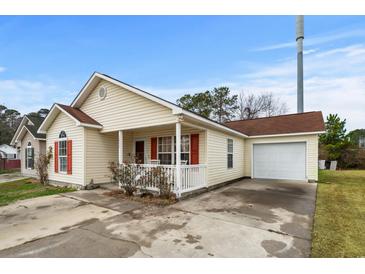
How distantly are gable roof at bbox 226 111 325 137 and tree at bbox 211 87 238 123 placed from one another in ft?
36.4

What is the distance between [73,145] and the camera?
31.6ft

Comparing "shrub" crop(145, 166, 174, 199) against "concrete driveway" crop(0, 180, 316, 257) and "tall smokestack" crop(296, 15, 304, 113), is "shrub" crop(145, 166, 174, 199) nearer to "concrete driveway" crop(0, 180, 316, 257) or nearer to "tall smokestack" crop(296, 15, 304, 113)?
"concrete driveway" crop(0, 180, 316, 257)

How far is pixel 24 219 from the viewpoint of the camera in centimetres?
527

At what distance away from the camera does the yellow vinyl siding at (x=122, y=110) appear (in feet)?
25.2

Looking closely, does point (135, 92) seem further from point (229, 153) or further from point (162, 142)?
point (229, 153)

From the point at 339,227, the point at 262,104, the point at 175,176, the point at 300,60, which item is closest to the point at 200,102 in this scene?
the point at 262,104

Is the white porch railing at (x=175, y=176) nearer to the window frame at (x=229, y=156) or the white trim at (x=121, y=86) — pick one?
the white trim at (x=121, y=86)

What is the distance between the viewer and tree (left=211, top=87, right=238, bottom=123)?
82.5ft

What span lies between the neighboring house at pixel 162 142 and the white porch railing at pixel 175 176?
0.12 ft

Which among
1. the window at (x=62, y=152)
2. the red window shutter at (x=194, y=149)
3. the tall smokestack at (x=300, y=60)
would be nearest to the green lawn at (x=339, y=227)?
the red window shutter at (x=194, y=149)

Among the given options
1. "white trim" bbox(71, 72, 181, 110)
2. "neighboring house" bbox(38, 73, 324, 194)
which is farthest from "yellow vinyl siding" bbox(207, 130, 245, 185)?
"white trim" bbox(71, 72, 181, 110)

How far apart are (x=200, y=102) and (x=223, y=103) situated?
2979 millimetres
